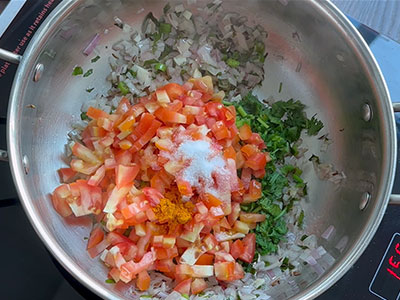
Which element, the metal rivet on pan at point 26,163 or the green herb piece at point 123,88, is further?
the green herb piece at point 123,88

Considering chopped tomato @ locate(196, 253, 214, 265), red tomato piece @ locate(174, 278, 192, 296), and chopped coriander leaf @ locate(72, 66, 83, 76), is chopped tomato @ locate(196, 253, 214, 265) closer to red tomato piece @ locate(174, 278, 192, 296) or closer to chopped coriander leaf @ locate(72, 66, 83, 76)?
red tomato piece @ locate(174, 278, 192, 296)

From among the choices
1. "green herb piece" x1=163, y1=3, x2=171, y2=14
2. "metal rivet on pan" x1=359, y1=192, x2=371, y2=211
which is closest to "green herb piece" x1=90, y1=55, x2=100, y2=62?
"green herb piece" x1=163, y1=3, x2=171, y2=14

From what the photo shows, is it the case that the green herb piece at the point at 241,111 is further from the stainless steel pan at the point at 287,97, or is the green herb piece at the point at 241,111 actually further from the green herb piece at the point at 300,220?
the green herb piece at the point at 300,220

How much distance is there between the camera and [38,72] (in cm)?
119

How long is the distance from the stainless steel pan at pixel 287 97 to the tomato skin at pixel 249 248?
0.39ft

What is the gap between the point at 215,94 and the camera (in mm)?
1359

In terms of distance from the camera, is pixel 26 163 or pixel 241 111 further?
pixel 241 111

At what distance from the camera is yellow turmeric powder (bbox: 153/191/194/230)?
1.16 meters

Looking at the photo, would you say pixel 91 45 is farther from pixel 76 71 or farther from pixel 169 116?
pixel 169 116

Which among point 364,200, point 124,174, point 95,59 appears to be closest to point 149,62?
point 95,59

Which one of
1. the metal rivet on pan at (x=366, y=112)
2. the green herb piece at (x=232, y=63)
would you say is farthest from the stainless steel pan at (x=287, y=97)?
the green herb piece at (x=232, y=63)

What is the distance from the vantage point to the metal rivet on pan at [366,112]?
118cm

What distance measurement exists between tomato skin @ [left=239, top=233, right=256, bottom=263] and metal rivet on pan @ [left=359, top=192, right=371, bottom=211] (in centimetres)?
28

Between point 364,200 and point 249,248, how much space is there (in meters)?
0.32
